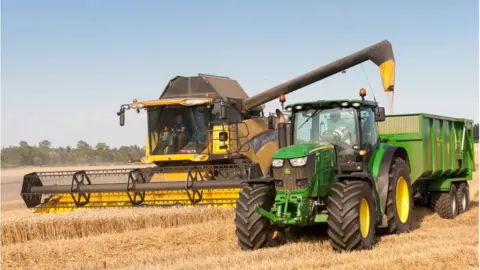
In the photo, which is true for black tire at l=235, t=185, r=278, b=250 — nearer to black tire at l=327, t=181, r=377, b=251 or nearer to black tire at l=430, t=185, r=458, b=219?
black tire at l=327, t=181, r=377, b=251

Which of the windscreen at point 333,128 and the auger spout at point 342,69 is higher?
the auger spout at point 342,69

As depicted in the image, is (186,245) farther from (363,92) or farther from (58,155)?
(58,155)

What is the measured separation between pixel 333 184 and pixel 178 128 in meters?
6.68

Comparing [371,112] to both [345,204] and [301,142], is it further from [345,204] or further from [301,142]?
[345,204]

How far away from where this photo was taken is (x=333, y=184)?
28.7 ft

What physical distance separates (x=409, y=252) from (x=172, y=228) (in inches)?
165

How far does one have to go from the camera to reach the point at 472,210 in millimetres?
14383

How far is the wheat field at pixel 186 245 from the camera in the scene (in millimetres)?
7406

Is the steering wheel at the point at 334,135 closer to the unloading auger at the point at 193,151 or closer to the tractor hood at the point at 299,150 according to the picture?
the tractor hood at the point at 299,150

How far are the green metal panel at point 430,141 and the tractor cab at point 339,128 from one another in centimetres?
266

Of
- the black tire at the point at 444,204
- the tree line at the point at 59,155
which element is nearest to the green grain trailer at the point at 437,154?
the black tire at the point at 444,204

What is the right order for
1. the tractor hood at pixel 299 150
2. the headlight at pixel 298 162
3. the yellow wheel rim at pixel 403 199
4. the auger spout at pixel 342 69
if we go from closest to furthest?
1. the headlight at pixel 298 162
2. the tractor hood at pixel 299 150
3. the yellow wheel rim at pixel 403 199
4. the auger spout at pixel 342 69

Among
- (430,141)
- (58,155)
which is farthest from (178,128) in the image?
(58,155)

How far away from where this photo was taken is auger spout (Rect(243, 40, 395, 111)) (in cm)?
1435
